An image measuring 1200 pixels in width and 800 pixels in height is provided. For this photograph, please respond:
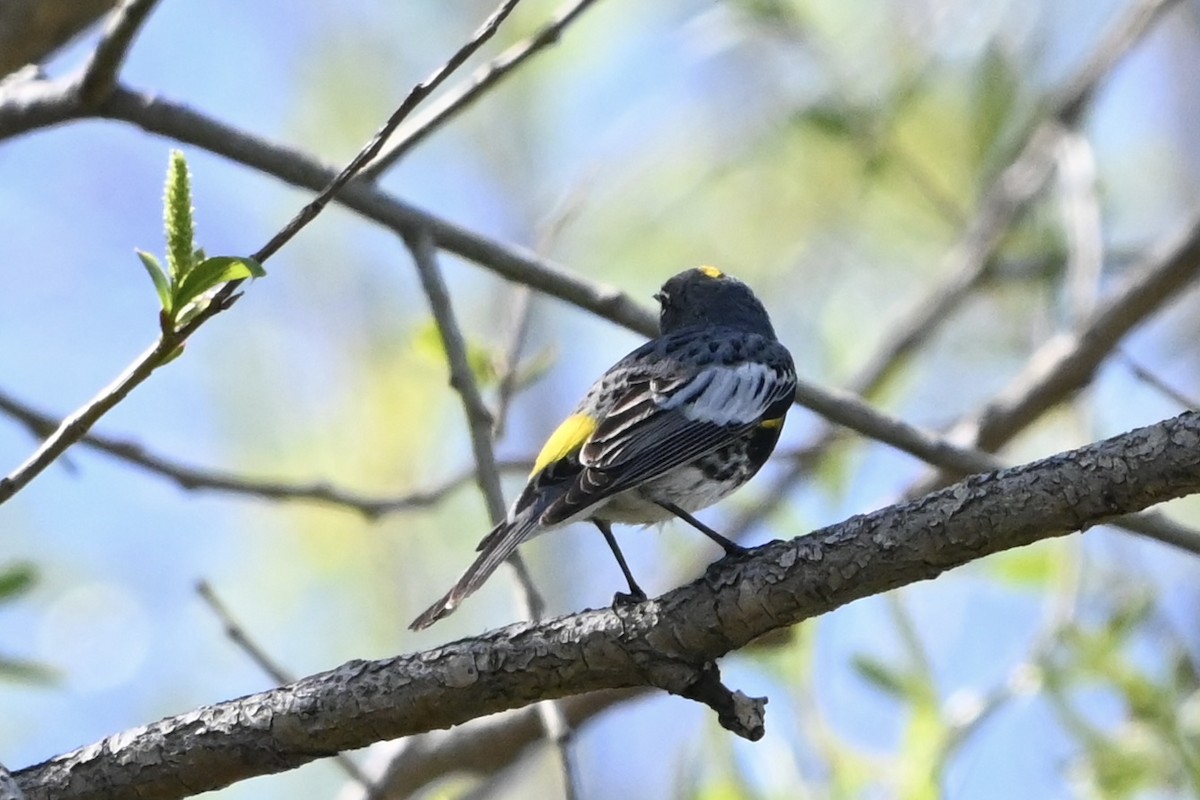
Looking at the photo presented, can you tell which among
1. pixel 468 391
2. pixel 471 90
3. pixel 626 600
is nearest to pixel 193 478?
pixel 468 391

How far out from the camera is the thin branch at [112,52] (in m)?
3.32

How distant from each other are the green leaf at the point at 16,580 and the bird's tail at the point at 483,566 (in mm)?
1155

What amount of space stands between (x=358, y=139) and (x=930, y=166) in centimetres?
465

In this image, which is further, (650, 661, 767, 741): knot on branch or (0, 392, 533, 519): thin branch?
(0, 392, 533, 519): thin branch

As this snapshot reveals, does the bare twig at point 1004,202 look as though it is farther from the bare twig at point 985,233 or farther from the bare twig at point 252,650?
the bare twig at point 252,650

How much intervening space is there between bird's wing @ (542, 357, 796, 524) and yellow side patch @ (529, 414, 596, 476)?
0.19ft

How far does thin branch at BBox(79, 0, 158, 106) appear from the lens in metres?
3.32

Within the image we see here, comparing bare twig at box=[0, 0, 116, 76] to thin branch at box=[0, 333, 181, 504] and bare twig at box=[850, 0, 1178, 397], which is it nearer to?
thin branch at box=[0, 333, 181, 504]

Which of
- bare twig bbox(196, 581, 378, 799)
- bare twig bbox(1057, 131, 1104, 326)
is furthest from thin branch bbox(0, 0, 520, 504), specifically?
bare twig bbox(1057, 131, 1104, 326)

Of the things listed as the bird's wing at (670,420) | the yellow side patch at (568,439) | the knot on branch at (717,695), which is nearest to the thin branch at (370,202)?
the bird's wing at (670,420)

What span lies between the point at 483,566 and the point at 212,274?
1.30 m

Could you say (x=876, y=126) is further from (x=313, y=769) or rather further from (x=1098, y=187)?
(x=313, y=769)

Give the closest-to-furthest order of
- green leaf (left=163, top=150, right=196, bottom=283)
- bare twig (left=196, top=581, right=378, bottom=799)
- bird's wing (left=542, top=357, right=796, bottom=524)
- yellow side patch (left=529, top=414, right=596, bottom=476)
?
green leaf (left=163, top=150, right=196, bottom=283) → bare twig (left=196, top=581, right=378, bottom=799) → bird's wing (left=542, top=357, right=796, bottom=524) → yellow side patch (left=529, top=414, right=596, bottom=476)

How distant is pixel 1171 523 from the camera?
149 inches
